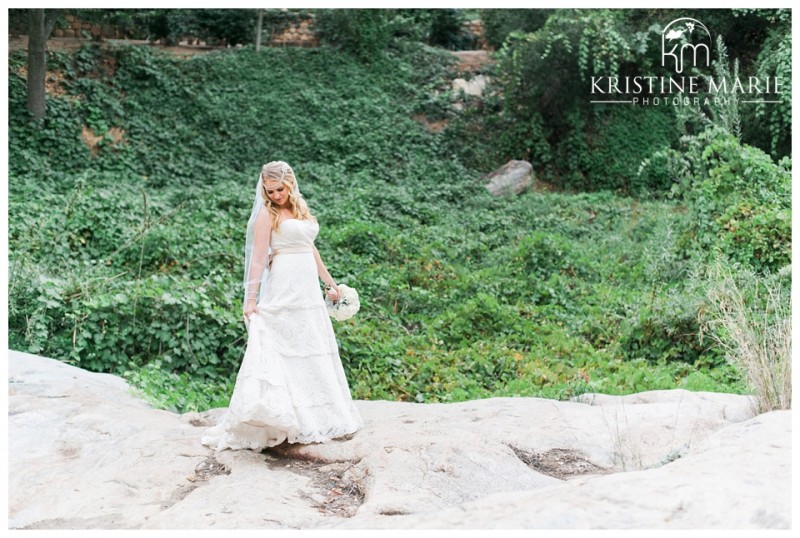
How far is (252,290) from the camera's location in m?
4.77

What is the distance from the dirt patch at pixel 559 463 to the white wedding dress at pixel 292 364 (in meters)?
1.13

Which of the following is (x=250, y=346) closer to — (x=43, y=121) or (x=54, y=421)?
(x=54, y=421)

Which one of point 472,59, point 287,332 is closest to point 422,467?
point 287,332

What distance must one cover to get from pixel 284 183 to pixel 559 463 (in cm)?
238

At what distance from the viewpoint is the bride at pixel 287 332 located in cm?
462

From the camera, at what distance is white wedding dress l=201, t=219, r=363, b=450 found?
456 cm

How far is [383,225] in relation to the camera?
464 inches

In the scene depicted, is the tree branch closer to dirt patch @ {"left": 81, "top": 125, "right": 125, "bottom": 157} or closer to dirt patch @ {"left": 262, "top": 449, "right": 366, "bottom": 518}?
dirt patch @ {"left": 81, "top": 125, "right": 125, "bottom": 157}

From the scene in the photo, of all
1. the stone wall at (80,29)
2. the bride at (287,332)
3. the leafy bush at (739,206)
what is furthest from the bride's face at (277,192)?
the stone wall at (80,29)

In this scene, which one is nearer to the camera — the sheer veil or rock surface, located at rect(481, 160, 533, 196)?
the sheer veil

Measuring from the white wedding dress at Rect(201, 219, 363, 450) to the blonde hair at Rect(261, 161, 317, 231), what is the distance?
68 mm

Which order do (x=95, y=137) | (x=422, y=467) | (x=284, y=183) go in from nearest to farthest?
(x=422, y=467)
(x=284, y=183)
(x=95, y=137)

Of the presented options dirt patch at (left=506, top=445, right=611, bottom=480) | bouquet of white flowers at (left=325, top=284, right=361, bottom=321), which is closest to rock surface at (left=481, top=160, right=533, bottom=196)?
bouquet of white flowers at (left=325, top=284, right=361, bottom=321)

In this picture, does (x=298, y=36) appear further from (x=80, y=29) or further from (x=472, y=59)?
(x=80, y=29)
